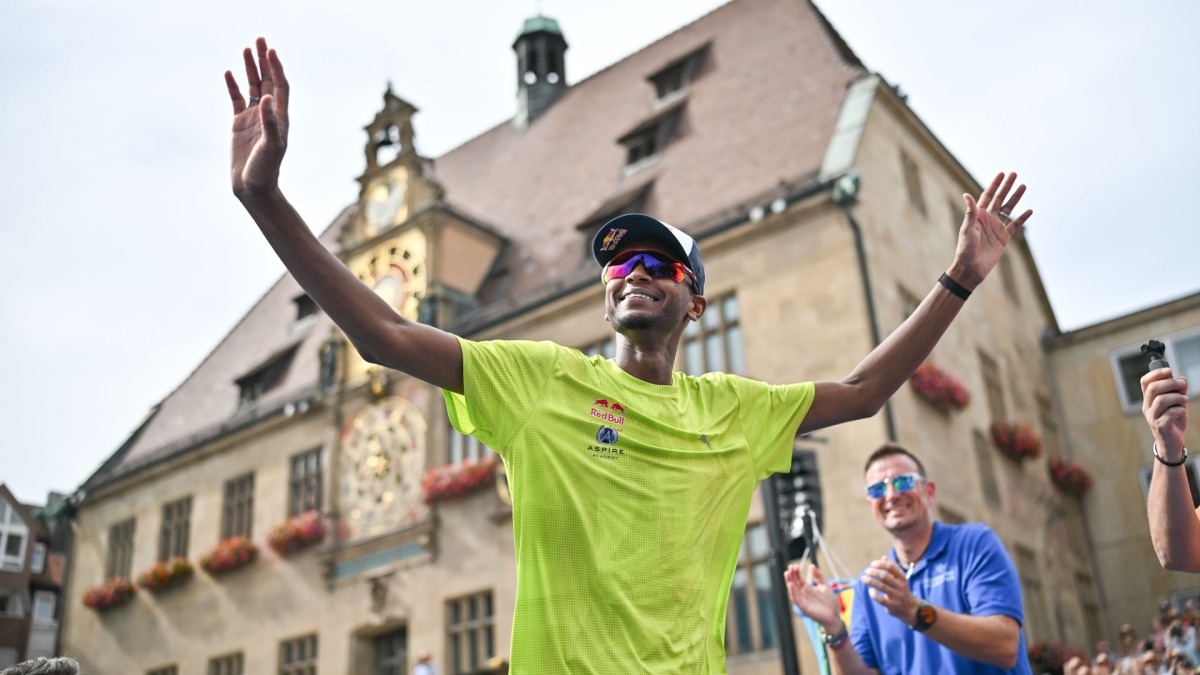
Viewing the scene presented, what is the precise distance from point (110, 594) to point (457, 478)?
10.5 metres

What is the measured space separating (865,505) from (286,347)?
14.6 meters

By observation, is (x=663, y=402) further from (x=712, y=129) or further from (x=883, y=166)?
(x=712, y=129)

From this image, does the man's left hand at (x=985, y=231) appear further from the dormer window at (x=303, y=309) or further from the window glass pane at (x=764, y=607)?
the dormer window at (x=303, y=309)

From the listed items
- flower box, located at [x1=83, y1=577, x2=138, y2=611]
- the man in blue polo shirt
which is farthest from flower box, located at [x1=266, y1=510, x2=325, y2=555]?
the man in blue polo shirt

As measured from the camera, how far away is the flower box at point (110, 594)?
23.8 m

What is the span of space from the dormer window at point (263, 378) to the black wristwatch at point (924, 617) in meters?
21.1

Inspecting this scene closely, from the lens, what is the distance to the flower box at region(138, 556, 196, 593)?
73.9 feet

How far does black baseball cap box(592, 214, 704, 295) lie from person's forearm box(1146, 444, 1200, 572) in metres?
1.47

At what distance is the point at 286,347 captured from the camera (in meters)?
24.6

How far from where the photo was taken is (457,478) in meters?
18.0

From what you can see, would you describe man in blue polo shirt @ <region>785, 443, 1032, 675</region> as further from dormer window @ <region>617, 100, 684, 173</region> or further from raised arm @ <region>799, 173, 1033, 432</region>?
dormer window @ <region>617, 100, 684, 173</region>

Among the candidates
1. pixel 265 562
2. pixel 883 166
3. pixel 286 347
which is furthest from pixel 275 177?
pixel 286 347

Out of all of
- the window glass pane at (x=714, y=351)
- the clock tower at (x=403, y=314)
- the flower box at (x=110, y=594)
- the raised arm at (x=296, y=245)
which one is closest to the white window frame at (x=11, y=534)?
the flower box at (x=110, y=594)

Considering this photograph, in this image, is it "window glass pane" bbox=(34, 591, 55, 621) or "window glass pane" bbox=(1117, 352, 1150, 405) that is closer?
"window glass pane" bbox=(1117, 352, 1150, 405)
